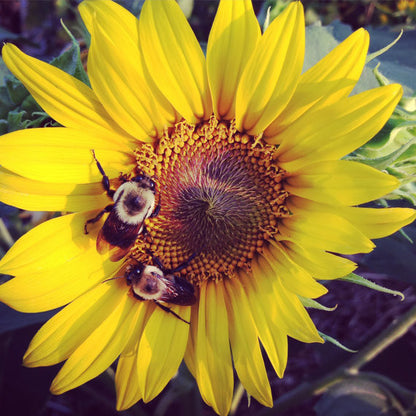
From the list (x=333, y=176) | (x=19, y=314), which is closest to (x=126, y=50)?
(x=333, y=176)

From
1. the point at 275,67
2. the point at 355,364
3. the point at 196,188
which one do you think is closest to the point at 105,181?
the point at 196,188

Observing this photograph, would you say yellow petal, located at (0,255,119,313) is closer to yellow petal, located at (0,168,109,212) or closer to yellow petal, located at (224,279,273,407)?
yellow petal, located at (0,168,109,212)

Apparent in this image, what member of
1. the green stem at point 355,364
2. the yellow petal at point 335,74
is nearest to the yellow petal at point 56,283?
the yellow petal at point 335,74

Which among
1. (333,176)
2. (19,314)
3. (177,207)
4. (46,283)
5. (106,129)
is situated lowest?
(19,314)

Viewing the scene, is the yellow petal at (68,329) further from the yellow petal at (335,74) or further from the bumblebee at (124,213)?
the yellow petal at (335,74)

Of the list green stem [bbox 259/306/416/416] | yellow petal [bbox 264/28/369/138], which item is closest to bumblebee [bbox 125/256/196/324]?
yellow petal [bbox 264/28/369/138]

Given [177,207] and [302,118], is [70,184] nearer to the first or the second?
[177,207]
